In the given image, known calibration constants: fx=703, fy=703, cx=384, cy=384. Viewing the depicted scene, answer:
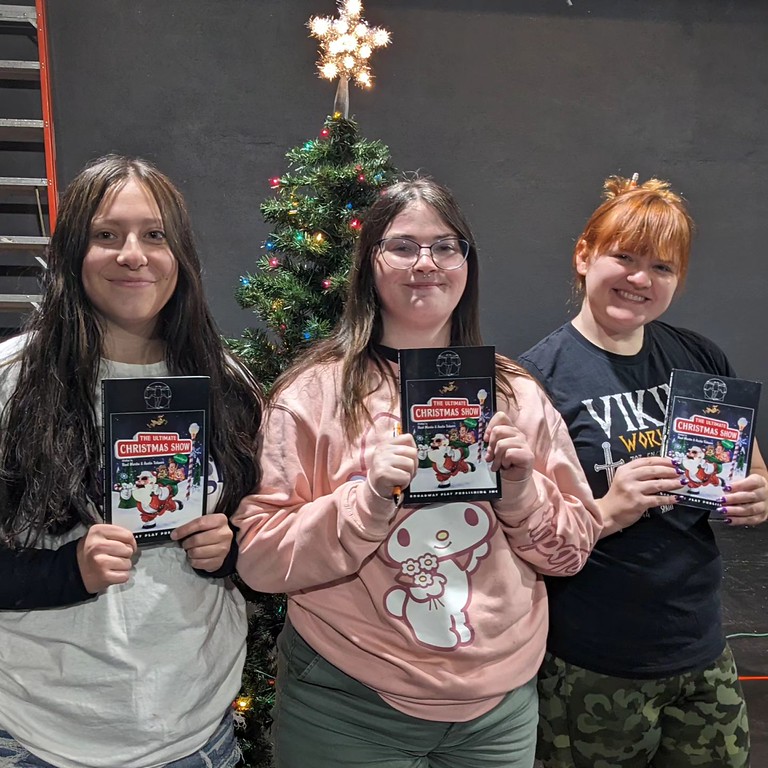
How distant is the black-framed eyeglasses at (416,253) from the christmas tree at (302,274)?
632 millimetres

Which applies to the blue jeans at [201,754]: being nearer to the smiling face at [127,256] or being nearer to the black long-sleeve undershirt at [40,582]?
the black long-sleeve undershirt at [40,582]

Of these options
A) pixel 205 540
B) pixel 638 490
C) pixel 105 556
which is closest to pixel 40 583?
pixel 105 556

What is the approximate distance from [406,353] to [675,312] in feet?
13.4

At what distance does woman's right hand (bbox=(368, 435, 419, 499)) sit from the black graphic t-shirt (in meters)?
0.49

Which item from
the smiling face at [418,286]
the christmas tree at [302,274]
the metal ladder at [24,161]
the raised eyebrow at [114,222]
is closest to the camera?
the raised eyebrow at [114,222]

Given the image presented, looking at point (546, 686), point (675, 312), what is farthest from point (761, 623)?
point (546, 686)

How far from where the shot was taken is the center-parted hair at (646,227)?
1482mm

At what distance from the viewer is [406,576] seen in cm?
119

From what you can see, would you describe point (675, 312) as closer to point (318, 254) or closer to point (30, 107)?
point (318, 254)

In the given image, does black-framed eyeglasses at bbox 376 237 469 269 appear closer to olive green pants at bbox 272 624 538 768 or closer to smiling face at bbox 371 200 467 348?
smiling face at bbox 371 200 467 348

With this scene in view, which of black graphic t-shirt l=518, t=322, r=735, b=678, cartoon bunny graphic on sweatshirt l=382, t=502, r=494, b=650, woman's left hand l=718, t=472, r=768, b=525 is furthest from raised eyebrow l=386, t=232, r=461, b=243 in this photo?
woman's left hand l=718, t=472, r=768, b=525

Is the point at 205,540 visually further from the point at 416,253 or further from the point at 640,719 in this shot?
the point at 640,719

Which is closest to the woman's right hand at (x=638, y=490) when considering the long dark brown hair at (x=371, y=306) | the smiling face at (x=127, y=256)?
the long dark brown hair at (x=371, y=306)

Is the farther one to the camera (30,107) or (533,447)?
(30,107)
